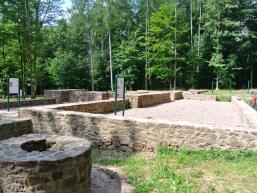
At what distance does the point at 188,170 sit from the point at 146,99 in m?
11.0

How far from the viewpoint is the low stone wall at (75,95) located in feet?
57.7

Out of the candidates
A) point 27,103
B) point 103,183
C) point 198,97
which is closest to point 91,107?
point 27,103

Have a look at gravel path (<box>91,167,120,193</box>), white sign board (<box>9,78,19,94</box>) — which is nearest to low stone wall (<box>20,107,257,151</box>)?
gravel path (<box>91,167,120,193</box>)

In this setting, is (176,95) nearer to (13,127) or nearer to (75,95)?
(75,95)

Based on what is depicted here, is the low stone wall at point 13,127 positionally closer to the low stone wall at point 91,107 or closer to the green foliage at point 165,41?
the low stone wall at point 91,107

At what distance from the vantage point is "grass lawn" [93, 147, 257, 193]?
455cm

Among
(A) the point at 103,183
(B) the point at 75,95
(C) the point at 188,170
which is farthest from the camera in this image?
(B) the point at 75,95

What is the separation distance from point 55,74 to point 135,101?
1798 cm

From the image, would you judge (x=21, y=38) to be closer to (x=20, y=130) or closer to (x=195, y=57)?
(x=20, y=130)

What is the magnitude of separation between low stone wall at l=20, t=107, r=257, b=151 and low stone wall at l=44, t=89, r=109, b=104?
9.02 metres

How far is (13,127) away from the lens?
6496 millimetres

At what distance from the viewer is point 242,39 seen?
117 feet

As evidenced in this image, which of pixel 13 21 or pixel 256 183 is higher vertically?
pixel 13 21

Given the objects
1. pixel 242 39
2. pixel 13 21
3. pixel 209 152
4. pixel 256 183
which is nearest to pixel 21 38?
pixel 13 21
